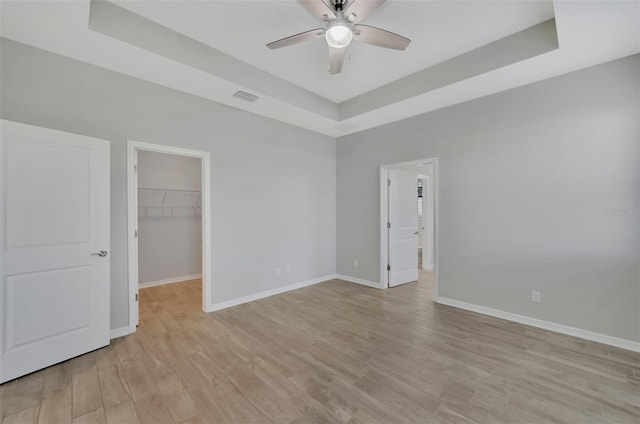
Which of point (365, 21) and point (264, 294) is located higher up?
point (365, 21)

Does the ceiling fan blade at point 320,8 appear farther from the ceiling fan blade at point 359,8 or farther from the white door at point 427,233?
the white door at point 427,233

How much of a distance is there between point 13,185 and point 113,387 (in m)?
1.83

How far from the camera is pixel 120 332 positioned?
9.62 ft

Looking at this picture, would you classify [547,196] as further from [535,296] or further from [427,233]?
[427,233]

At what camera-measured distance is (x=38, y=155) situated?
7.57 ft

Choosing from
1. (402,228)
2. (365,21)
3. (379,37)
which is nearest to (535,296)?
(402,228)

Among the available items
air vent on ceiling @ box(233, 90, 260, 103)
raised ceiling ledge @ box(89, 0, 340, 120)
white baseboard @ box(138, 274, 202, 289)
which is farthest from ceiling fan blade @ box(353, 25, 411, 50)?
white baseboard @ box(138, 274, 202, 289)

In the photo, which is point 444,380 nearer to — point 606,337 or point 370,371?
point 370,371

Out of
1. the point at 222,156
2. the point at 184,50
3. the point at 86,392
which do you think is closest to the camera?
the point at 86,392

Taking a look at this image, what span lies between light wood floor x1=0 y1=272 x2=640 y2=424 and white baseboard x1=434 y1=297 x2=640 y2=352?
0.14m

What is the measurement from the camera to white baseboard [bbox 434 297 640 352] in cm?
268

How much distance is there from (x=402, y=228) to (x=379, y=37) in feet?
11.0

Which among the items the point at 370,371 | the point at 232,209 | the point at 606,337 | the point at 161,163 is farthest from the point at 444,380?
the point at 161,163

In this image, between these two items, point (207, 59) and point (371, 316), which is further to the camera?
point (371, 316)
